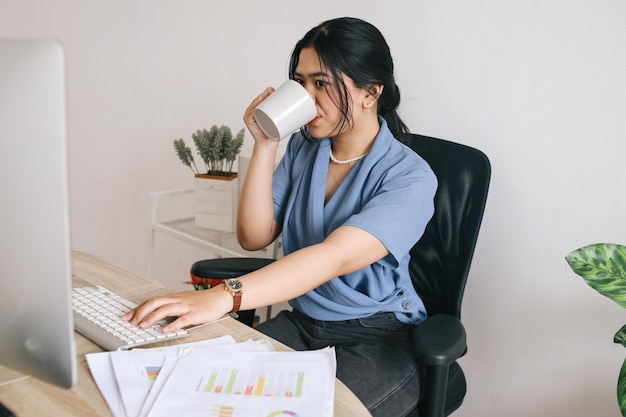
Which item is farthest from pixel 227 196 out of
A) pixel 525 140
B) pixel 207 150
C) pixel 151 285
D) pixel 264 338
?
pixel 264 338

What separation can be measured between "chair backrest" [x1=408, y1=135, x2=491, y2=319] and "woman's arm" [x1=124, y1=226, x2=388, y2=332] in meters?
0.20

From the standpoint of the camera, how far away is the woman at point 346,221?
123cm

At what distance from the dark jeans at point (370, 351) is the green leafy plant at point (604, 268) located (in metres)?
0.35

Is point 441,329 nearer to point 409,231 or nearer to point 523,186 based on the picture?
point 409,231

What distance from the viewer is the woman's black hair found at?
1397 mm

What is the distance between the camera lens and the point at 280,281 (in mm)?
1205

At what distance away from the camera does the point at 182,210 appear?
2904 millimetres

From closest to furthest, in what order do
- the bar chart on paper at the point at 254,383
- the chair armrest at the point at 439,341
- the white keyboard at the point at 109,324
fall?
the bar chart on paper at the point at 254,383
the white keyboard at the point at 109,324
the chair armrest at the point at 439,341

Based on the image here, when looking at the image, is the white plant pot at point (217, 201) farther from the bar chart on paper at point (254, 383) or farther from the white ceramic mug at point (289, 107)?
the bar chart on paper at point (254, 383)

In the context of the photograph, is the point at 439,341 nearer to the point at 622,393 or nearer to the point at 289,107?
the point at 622,393

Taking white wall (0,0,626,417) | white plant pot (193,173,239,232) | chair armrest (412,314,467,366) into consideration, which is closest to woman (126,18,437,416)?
chair armrest (412,314,467,366)

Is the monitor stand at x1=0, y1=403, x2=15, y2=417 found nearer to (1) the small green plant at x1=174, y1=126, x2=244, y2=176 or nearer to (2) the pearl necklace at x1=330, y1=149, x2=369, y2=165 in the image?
(2) the pearl necklace at x1=330, y1=149, x2=369, y2=165

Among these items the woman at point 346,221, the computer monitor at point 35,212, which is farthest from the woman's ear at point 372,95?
the computer monitor at point 35,212

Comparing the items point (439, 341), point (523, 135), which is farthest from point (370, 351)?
point (523, 135)
